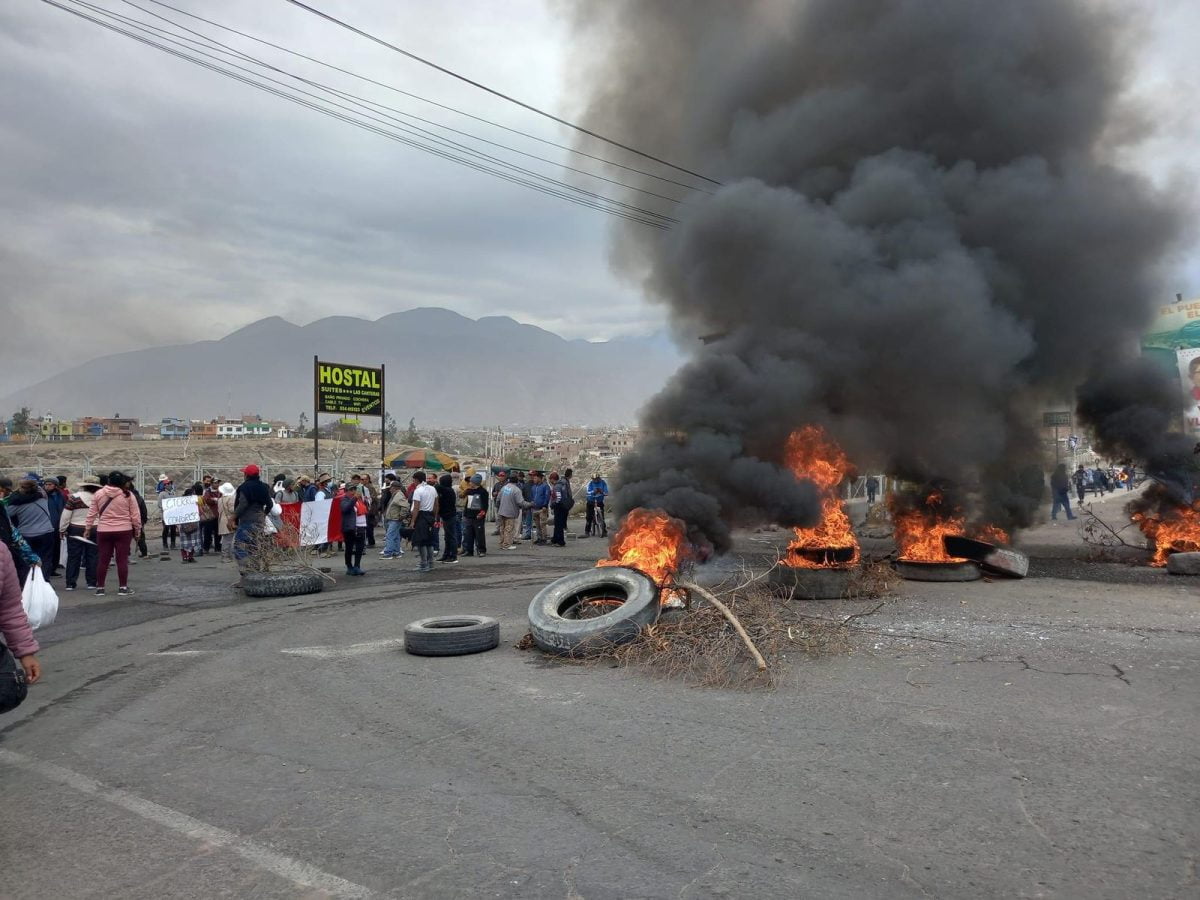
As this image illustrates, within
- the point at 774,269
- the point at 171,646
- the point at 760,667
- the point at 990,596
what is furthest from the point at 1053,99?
the point at 171,646

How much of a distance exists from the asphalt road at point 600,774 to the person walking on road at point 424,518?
16.0ft

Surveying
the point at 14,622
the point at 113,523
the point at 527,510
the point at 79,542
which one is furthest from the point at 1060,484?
the point at 14,622

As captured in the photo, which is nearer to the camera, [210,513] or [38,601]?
[38,601]

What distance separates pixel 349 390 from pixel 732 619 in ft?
58.8

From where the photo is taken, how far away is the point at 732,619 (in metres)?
6.38

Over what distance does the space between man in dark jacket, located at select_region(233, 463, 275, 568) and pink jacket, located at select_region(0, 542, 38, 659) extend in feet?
24.7

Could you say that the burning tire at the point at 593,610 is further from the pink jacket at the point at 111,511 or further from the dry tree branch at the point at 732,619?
the pink jacket at the point at 111,511

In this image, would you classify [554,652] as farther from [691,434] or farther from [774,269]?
[774,269]

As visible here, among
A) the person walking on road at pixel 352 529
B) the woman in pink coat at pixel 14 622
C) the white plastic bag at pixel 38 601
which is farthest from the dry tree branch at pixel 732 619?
the person walking on road at pixel 352 529

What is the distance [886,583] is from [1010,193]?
7298mm

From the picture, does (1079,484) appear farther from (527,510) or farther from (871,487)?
(527,510)

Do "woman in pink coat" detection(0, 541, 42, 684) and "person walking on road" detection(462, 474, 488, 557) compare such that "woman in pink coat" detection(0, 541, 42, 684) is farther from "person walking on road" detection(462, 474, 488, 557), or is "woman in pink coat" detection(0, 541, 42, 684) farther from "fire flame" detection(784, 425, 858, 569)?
"person walking on road" detection(462, 474, 488, 557)

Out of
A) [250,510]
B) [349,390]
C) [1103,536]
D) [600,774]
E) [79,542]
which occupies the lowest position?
[600,774]

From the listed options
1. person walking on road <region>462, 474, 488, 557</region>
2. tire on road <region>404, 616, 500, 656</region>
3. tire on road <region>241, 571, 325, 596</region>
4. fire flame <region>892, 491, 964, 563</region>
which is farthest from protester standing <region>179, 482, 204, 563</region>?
fire flame <region>892, 491, 964, 563</region>
